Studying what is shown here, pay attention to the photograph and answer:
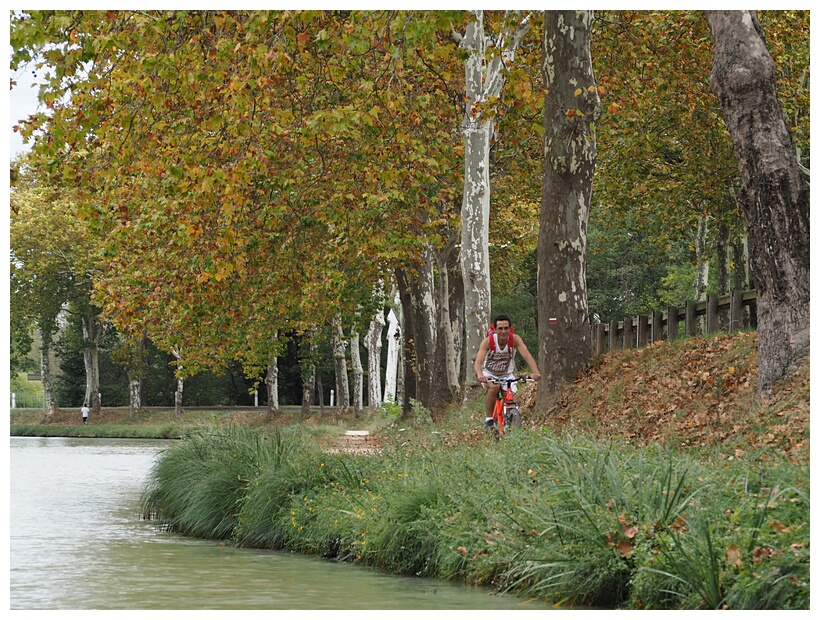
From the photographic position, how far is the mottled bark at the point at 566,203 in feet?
63.9

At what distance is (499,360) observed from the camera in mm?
15828

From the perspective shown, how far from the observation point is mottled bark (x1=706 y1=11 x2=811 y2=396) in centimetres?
1409

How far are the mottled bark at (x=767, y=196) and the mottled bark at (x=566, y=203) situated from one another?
4.91m

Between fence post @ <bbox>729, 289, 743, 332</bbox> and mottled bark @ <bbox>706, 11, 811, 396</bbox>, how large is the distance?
273 inches

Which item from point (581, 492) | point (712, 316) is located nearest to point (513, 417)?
point (581, 492)

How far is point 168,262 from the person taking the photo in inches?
933

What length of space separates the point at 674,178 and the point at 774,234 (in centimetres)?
1770

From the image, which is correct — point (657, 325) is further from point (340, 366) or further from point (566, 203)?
point (340, 366)

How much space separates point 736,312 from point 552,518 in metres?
12.8

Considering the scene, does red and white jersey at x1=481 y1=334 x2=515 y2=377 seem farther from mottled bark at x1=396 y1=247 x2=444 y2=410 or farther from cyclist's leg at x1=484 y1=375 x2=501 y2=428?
mottled bark at x1=396 y1=247 x2=444 y2=410

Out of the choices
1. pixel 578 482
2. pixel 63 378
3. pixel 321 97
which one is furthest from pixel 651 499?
pixel 63 378

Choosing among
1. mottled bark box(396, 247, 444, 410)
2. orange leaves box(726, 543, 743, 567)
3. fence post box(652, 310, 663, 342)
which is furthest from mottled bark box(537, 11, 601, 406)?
mottled bark box(396, 247, 444, 410)

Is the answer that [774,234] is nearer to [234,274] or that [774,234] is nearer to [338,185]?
[338,185]

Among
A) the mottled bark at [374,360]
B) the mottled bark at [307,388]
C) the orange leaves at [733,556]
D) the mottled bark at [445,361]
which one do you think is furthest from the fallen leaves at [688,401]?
the mottled bark at [307,388]
